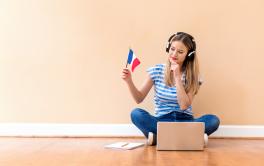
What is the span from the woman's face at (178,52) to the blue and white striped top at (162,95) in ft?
0.26

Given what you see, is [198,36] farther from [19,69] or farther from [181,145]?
[19,69]

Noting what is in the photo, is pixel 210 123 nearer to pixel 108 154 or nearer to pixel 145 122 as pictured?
pixel 145 122

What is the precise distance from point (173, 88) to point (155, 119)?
0.16m

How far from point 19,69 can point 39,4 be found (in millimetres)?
333

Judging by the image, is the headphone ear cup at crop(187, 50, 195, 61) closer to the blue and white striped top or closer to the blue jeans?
the blue and white striped top

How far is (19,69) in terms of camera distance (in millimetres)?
2047

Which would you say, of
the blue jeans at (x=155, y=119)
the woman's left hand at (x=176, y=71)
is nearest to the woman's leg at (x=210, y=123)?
the blue jeans at (x=155, y=119)

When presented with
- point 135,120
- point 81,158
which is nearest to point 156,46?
point 135,120

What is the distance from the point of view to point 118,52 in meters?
2.03

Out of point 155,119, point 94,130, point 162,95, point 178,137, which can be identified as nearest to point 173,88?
point 162,95

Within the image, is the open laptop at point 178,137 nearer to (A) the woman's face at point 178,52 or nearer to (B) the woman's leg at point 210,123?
(B) the woman's leg at point 210,123

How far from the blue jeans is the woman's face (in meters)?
0.23

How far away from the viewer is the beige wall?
A: 2023mm

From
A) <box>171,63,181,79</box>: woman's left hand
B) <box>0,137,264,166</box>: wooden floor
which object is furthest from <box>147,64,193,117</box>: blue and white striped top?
<box>0,137,264,166</box>: wooden floor
